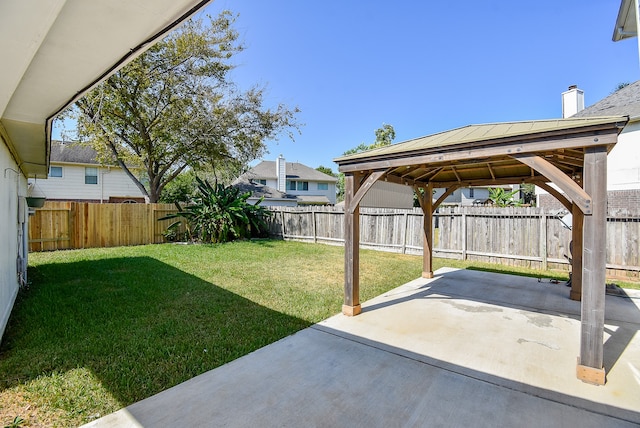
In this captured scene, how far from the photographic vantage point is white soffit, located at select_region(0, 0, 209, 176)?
1494mm

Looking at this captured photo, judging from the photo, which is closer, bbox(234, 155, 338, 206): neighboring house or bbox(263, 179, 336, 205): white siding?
bbox(234, 155, 338, 206): neighboring house

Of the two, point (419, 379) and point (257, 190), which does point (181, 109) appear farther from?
point (419, 379)

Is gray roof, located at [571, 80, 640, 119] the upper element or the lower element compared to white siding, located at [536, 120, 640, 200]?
upper

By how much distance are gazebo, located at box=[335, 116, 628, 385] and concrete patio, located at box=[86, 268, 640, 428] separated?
47cm

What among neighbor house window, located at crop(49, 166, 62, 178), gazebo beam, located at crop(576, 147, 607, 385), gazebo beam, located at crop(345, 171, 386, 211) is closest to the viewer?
gazebo beam, located at crop(576, 147, 607, 385)

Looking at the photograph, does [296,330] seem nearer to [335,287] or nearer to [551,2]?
[335,287]

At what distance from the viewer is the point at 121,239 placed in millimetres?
11969

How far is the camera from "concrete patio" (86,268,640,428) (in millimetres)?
2355

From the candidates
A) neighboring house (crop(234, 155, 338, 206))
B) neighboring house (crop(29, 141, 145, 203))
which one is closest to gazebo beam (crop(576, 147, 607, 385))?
neighboring house (crop(29, 141, 145, 203))

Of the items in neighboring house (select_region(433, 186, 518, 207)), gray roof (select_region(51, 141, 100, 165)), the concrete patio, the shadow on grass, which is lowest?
the concrete patio

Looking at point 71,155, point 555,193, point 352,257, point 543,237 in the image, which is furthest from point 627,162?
point 71,155

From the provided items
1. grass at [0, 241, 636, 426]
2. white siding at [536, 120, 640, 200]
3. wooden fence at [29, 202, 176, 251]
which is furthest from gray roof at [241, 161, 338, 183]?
white siding at [536, 120, 640, 200]

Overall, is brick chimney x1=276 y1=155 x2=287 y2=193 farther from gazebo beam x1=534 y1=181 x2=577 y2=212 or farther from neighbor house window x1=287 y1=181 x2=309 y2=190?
gazebo beam x1=534 y1=181 x2=577 y2=212

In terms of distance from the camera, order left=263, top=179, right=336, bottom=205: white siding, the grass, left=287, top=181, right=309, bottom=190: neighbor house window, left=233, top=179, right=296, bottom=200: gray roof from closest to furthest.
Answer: the grass
left=233, top=179, right=296, bottom=200: gray roof
left=263, top=179, right=336, bottom=205: white siding
left=287, top=181, right=309, bottom=190: neighbor house window
